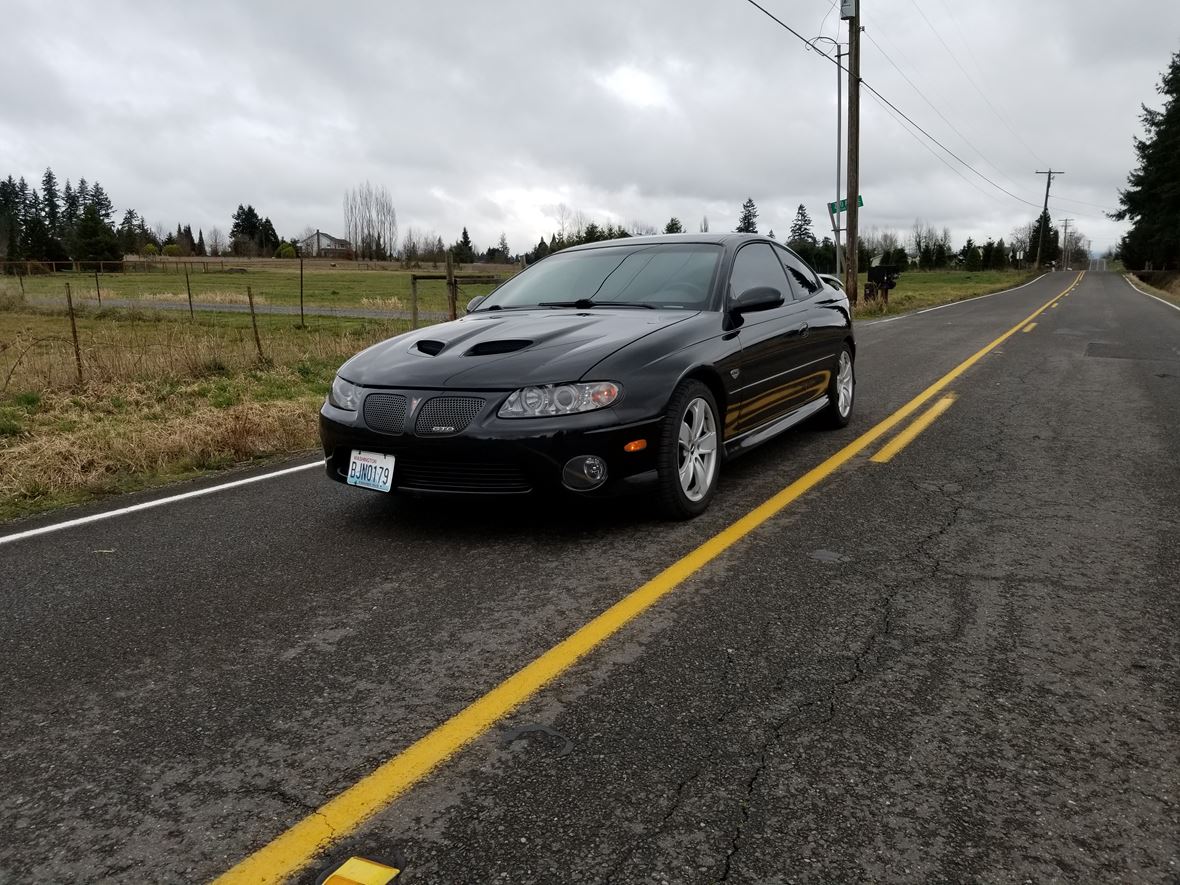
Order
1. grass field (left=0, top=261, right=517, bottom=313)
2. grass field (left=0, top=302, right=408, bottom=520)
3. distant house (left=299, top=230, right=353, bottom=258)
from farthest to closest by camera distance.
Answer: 1. distant house (left=299, top=230, right=353, bottom=258)
2. grass field (left=0, top=261, right=517, bottom=313)
3. grass field (left=0, top=302, right=408, bottom=520)

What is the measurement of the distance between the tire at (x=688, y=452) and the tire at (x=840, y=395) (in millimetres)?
2269

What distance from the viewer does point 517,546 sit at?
4.21m

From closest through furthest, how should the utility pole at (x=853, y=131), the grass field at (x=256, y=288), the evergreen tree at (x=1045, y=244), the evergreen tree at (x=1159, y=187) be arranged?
the utility pole at (x=853, y=131)
the grass field at (x=256, y=288)
the evergreen tree at (x=1159, y=187)
the evergreen tree at (x=1045, y=244)

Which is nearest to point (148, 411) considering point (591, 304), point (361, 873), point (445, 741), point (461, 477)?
point (591, 304)

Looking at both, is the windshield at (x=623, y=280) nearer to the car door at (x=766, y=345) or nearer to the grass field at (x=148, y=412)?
the car door at (x=766, y=345)

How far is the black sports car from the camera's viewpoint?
409 cm

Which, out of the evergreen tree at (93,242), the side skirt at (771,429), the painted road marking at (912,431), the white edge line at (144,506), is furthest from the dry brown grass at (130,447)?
the evergreen tree at (93,242)

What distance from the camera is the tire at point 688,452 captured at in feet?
14.3

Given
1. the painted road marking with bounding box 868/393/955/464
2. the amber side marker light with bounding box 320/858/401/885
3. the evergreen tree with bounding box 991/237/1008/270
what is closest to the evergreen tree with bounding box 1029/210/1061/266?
the evergreen tree with bounding box 991/237/1008/270

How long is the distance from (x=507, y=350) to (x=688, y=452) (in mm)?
1063

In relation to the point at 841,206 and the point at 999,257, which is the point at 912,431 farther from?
the point at 999,257

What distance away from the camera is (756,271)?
232 inches

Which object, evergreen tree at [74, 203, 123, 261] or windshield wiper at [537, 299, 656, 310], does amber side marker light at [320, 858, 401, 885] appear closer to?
windshield wiper at [537, 299, 656, 310]

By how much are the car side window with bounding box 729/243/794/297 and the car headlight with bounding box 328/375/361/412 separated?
229cm
